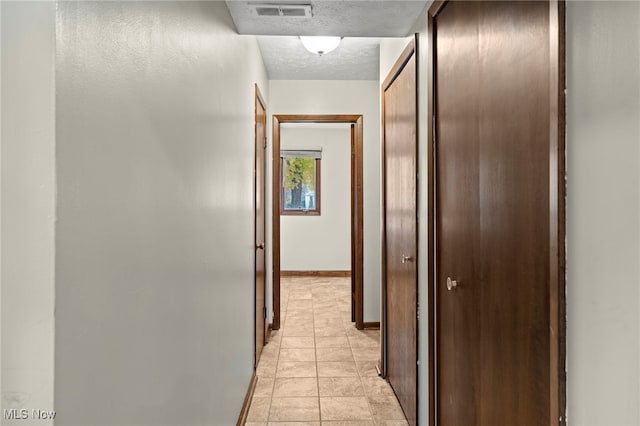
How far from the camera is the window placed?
741 centimetres

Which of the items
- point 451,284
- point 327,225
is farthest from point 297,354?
point 327,225

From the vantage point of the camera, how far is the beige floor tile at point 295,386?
2801mm

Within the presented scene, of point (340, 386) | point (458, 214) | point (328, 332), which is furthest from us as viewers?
point (328, 332)

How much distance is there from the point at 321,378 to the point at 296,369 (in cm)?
25

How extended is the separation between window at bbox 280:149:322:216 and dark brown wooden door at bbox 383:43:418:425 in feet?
14.4

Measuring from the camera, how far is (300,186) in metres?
7.46

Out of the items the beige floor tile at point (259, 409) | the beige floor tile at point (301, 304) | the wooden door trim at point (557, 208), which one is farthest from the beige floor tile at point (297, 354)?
the wooden door trim at point (557, 208)

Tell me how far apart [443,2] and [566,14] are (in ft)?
3.00

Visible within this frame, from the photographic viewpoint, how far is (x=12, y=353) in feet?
2.18

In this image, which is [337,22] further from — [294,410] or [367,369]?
[367,369]

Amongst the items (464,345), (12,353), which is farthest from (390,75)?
(12,353)

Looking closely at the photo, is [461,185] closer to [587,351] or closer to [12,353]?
[587,351]

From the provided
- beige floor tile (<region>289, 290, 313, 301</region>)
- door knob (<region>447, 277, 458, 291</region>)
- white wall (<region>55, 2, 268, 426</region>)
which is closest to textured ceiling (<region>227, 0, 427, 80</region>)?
white wall (<region>55, 2, 268, 426</region>)

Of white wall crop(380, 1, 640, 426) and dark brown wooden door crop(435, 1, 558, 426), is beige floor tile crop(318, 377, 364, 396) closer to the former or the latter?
dark brown wooden door crop(435, 1, 558, 426)
